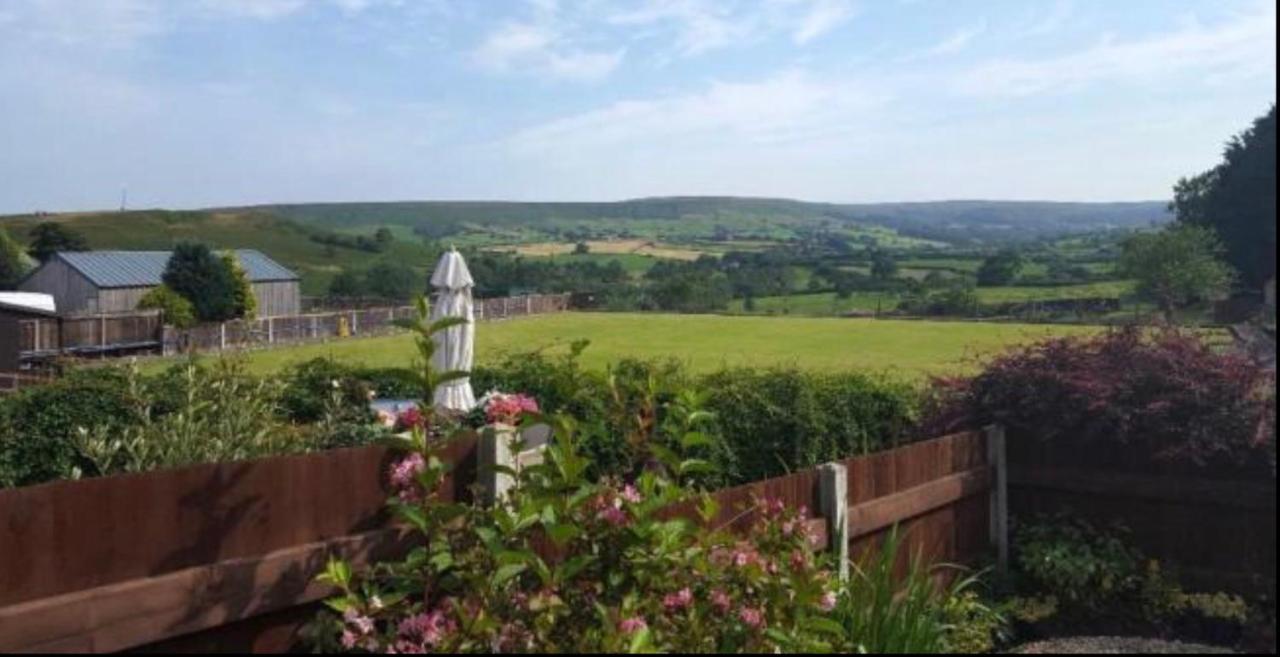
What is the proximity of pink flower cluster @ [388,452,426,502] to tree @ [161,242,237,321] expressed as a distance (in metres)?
54.1

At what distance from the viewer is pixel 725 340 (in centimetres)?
4447

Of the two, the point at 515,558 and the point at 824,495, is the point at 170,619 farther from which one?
the point at 824,495

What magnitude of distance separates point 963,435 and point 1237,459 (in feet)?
5.21

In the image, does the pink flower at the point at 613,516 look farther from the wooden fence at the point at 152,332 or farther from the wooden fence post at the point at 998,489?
the wooden fence at the point at 152,332

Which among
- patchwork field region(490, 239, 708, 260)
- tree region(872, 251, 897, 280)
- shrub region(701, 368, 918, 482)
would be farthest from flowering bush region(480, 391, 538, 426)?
patchwork field region(490, 239, 708, 260)

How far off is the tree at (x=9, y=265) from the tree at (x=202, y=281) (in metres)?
13.5

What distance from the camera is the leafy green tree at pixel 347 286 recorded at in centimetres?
7774

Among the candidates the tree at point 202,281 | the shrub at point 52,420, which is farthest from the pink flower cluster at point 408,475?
the tree at point 202,281

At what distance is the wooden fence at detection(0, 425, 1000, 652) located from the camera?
370 centimetres

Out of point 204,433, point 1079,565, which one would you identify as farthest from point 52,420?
point 1079,565

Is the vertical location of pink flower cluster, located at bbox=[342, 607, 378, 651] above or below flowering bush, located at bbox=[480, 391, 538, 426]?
below

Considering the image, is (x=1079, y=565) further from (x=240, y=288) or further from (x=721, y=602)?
(x=240, y=288)

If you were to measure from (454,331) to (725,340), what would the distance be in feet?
104

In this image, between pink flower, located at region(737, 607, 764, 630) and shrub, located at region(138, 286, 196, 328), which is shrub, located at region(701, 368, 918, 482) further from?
Answer: shrub, located at region(138, 286, 196, 328)
